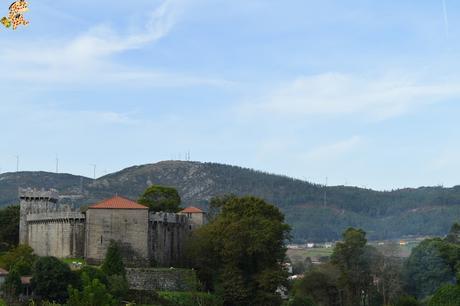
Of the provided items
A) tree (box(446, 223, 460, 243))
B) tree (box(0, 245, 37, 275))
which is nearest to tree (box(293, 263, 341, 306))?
tree (box(446, 223, 460, 243))

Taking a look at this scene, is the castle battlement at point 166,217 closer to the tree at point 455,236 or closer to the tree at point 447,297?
the tree at point 447,297

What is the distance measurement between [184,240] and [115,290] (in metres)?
20.8

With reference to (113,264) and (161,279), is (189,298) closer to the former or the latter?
(161,279)

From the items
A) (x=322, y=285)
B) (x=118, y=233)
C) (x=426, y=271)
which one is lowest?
(x=322, y=285)

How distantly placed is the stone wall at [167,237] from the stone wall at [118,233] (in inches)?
80.2

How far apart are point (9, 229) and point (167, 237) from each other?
68.7 feet

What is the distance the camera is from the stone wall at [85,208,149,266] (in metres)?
80.6

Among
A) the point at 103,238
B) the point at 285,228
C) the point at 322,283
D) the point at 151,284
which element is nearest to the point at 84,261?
the point at 103,238

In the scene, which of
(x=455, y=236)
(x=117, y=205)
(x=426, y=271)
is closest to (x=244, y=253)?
(x=117, y=205)

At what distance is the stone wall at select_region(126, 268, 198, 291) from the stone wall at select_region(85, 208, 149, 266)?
336cm

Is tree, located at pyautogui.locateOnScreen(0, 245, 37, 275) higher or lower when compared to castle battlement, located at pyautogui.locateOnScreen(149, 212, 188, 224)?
lower

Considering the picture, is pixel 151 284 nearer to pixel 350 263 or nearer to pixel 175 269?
pixel 175 269

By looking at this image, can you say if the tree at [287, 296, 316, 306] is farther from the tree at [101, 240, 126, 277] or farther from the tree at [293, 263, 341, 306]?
the tree at [101, 240, 126, 277]

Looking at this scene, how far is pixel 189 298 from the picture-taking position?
243ft
